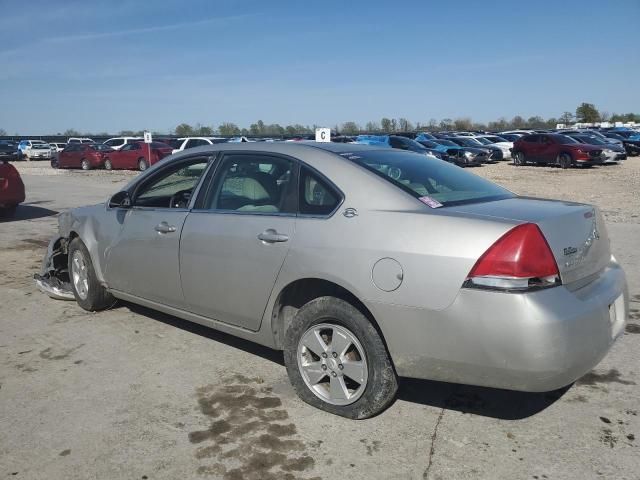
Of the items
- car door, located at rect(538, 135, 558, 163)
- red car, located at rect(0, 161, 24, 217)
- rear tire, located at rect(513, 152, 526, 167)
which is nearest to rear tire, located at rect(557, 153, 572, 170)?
car door, located at rect(538, 135, 558, 163)

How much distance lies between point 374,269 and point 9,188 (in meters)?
10.4

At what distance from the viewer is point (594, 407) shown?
139 inches

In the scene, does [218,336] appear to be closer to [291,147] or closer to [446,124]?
[291,147]

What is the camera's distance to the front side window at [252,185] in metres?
3.83

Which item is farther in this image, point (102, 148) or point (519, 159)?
point (102, 148)

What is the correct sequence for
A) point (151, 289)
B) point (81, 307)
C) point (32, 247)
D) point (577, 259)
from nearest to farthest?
point (577, 259) < point (151, 289) < point (81, 307) < point (32, 247)

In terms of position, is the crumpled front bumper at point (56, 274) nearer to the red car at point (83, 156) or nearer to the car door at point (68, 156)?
the red car at point (83, 156)

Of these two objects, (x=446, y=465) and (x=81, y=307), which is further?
(x=81, y=307)

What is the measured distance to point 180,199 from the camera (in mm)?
4613

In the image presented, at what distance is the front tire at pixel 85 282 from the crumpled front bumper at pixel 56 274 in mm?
367

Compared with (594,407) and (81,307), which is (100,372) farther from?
(594,407)

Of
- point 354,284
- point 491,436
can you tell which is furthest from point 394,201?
point 491,436

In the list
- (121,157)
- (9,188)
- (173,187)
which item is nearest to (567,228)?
(173,187)

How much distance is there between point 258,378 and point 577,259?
2.18m
